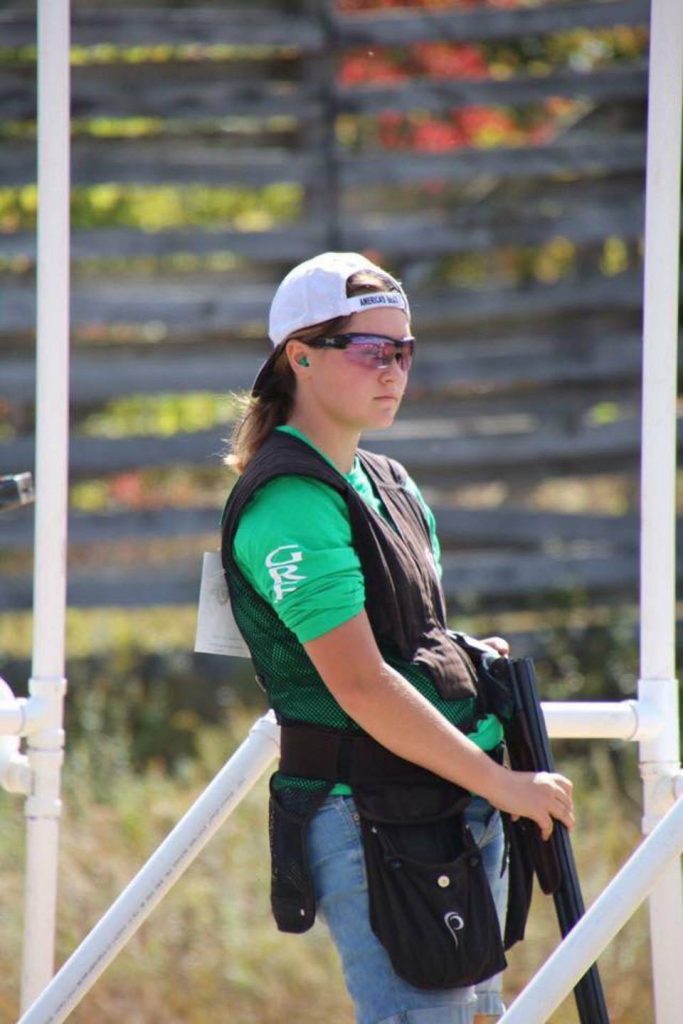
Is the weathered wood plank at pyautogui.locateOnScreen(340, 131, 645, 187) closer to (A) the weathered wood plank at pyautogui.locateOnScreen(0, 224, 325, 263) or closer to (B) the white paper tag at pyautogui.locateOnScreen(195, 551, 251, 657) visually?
(A) the weathered wood plank at pyautogui.locateOnScreen(0, 224, 325, 263)

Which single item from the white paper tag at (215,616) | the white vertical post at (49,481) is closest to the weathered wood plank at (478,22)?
the white vertical post at (49,481)

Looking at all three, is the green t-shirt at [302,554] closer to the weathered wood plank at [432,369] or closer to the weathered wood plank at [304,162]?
the weathered wood plank at [432,369]

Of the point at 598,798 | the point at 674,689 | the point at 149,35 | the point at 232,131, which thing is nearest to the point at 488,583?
the point at 598,798

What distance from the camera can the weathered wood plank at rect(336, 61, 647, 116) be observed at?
5.50m

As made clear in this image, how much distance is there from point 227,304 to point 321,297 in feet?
12.1

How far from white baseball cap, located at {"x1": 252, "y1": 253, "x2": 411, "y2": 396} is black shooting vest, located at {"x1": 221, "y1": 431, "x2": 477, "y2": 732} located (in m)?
0.16

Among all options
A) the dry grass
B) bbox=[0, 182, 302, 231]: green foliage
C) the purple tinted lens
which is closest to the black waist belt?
the purple tinted lens

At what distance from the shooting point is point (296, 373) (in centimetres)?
194

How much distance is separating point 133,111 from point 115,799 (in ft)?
8.51

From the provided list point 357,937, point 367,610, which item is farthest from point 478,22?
point 357,937

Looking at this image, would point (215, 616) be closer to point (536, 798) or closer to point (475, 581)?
point (536, 798)

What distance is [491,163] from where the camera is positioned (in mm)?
5562

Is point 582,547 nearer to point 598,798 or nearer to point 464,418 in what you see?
point 464,418

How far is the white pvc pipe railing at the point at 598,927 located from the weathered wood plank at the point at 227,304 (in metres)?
3.99
